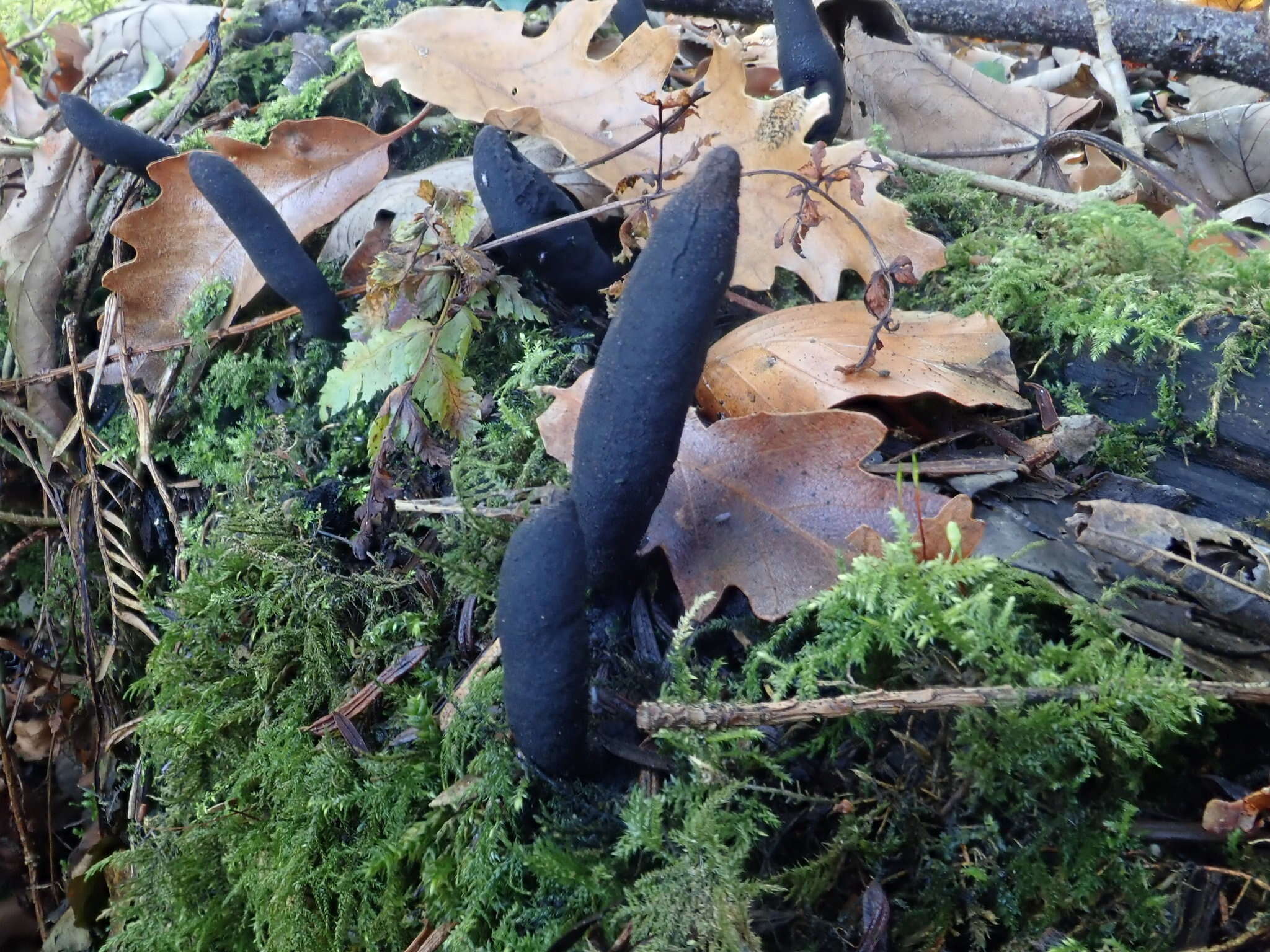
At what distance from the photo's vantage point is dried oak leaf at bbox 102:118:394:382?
199cm

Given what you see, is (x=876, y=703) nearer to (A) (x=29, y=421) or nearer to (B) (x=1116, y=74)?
(B) (x=1116, y=74)

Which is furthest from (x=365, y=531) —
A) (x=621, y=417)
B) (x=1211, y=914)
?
(x=1211, y=914)

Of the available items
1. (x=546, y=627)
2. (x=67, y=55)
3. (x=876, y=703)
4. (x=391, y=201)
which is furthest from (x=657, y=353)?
(x=67, y=55)

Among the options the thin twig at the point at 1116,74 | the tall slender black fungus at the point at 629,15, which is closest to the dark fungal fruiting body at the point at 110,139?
the tall slender black fungus at the point at 629,15

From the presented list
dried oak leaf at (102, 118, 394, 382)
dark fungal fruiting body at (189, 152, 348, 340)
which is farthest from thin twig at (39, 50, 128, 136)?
dark fungal fruiting body at (189, 152, 348, 340)

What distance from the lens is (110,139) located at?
6.48ft

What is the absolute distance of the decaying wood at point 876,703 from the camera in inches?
40.8

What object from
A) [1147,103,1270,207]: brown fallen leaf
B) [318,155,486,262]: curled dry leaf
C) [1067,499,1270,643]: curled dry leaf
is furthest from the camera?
[1147,103,1270,207]: brown fallen leaf

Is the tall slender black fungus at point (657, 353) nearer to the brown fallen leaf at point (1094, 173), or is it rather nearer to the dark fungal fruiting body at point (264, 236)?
the dark fungal fruiting body at point (264, 236)

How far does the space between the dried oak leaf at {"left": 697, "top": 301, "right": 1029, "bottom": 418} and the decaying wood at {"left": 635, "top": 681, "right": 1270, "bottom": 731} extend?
561 mm

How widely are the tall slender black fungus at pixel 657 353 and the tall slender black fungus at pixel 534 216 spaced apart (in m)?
0.63

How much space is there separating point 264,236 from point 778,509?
120 cm

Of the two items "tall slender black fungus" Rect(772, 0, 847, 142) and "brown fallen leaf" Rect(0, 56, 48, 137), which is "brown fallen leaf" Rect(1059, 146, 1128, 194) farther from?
"brown fallen leaf" Rect(0, 56, 48, 137)

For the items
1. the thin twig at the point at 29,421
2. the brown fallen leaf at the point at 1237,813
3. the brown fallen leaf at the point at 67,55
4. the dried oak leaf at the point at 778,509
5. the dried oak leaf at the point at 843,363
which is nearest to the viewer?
the brown fallen leaf at the point at 1237,813
